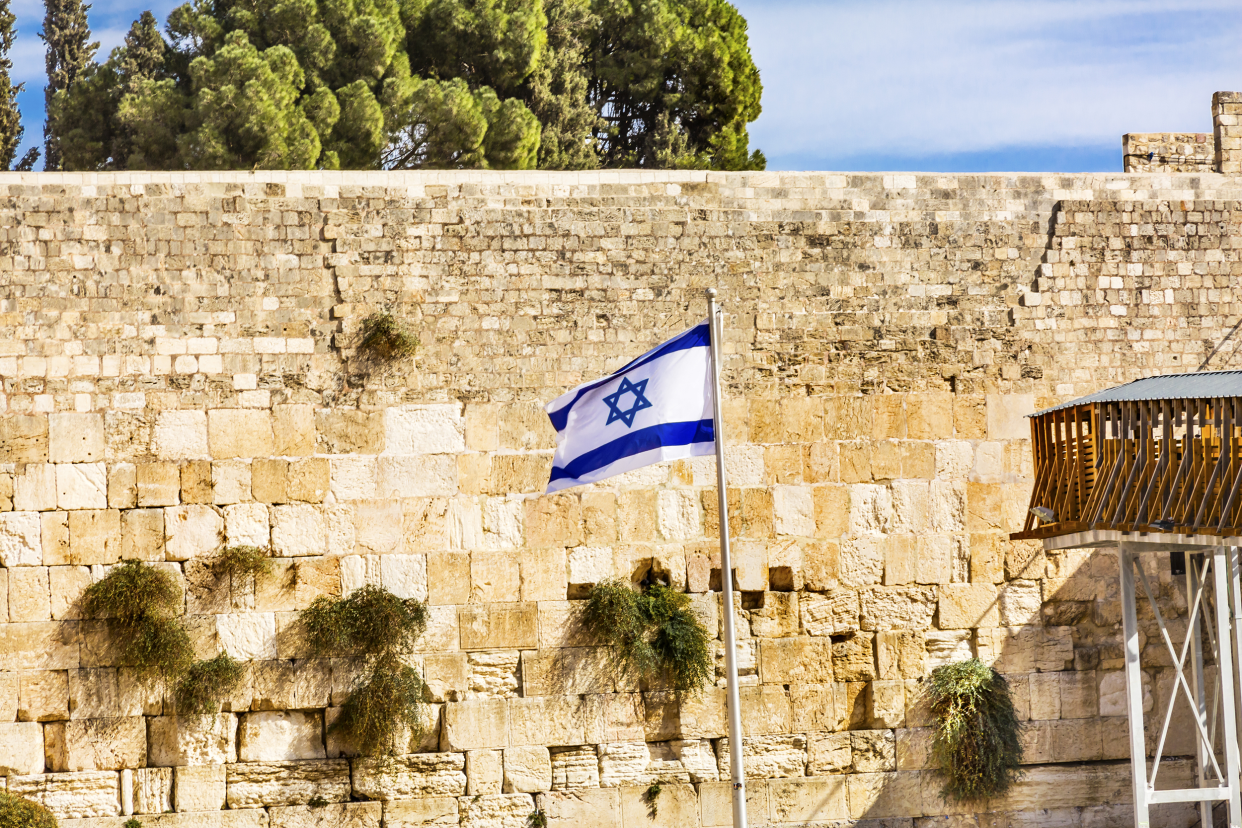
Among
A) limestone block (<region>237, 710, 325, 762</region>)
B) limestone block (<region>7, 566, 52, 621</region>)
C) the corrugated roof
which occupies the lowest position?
limestone block (<region>237, 710, 325, 762</region>)

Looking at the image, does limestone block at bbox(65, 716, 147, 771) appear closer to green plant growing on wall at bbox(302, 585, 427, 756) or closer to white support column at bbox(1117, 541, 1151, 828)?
green plant growing on wall at bbox(302, 585, 427, 756)

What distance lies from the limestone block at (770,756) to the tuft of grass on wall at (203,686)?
132 inches

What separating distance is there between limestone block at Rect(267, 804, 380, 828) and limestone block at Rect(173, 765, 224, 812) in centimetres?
36

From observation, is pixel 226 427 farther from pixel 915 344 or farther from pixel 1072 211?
pixel 1072 211

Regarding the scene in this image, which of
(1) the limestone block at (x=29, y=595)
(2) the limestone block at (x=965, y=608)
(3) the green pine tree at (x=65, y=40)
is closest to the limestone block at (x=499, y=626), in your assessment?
(1) the limestone block at (x=29, y=595)

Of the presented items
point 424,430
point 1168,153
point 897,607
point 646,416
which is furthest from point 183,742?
point 1168,153

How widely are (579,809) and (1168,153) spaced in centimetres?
661

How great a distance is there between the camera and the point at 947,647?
8867 mm

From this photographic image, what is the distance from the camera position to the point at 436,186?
8.70 metres

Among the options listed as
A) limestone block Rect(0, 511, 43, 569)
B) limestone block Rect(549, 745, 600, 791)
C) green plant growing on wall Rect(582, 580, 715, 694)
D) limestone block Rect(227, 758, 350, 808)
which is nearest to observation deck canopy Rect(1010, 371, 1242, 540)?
green plant growing on wall Rect(582, 580, 715, 694)

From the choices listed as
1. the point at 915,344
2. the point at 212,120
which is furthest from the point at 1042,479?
the point at 212,120

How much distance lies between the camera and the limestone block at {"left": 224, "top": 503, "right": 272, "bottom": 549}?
8375 mm

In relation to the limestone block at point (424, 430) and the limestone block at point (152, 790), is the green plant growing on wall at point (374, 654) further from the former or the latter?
the limestone block at point (152, 790)

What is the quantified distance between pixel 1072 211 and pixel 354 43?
1030 cm
